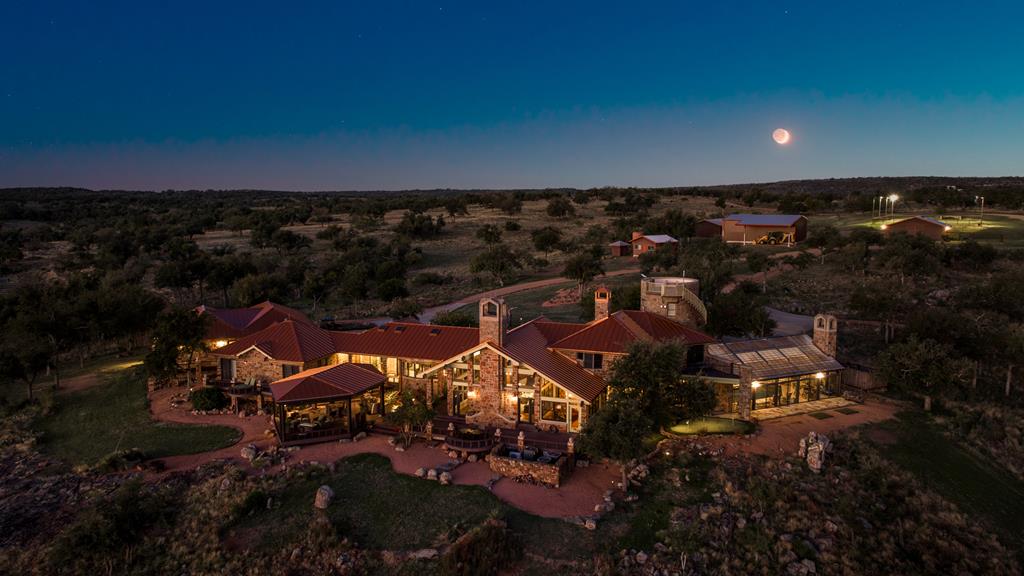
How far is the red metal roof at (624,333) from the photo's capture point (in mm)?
28464

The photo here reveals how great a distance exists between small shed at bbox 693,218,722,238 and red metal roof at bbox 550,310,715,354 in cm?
5725

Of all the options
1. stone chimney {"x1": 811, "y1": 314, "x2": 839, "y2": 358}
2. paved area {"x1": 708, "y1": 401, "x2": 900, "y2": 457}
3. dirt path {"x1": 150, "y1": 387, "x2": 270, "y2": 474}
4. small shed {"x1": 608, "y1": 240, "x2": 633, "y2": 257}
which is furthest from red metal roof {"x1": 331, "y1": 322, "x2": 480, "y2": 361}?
small shed {"x1": 608, "y1": 240, "x2": 633, "y2": 257}

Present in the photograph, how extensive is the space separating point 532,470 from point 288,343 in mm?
17024

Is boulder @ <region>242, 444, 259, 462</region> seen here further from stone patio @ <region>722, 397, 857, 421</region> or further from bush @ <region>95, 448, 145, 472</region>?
stone patio @ <region>722, 397, 857, 421</region>

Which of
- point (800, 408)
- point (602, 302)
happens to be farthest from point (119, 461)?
point (800, 408)

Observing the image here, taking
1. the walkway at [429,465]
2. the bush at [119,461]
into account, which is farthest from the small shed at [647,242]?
the bush at [119,461]

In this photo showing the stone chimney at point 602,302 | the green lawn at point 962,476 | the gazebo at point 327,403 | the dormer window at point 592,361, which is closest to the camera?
the green lawn at point 962,476

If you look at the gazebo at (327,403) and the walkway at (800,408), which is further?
the walkway at (800,408)

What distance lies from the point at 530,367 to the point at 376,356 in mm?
9726

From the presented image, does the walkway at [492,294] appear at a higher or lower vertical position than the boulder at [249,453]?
higher

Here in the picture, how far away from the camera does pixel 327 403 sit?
2748 cm

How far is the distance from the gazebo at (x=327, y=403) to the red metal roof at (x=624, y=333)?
953 centimetres

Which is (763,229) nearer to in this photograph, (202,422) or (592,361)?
(592,361)

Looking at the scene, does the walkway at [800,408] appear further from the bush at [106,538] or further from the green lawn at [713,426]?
the bush at [106,538]
